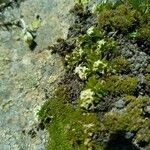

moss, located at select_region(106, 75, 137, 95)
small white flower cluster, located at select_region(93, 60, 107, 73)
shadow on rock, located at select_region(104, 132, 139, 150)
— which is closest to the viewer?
shadow on rock, located at select_region(104, 132, 139, 150)

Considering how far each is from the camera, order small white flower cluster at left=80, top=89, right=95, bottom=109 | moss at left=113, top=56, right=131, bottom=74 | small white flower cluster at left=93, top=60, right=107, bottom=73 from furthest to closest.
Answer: small white flower cluster at left=93, top=60, right=107, bottom=73 → moss at left=113, top=56, right=131, bottom=74 → small white flower cluster at left=80, top=89, right=95, bottom=109

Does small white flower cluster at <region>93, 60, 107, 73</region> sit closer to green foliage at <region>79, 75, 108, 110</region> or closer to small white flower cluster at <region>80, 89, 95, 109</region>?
green foliage at <region>79, 75, 108, 110</region>

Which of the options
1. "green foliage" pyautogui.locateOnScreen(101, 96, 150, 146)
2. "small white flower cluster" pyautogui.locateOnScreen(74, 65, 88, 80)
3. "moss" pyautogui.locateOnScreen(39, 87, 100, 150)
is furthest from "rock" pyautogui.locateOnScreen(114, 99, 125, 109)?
"small white flower cluster" pyautogui.locateOnScreen(74, 65, 88, 80)

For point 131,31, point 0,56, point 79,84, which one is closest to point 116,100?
point 79,84

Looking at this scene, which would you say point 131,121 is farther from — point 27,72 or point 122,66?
point 27,72

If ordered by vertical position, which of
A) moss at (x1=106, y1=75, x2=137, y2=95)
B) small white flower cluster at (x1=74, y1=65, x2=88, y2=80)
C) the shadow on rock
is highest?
small white flower cluster at (x1=74, y1=65, x2=88, y2=80)

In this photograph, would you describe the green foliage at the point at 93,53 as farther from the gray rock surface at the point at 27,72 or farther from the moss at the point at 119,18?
the gray rock surface at the point at 27,72
